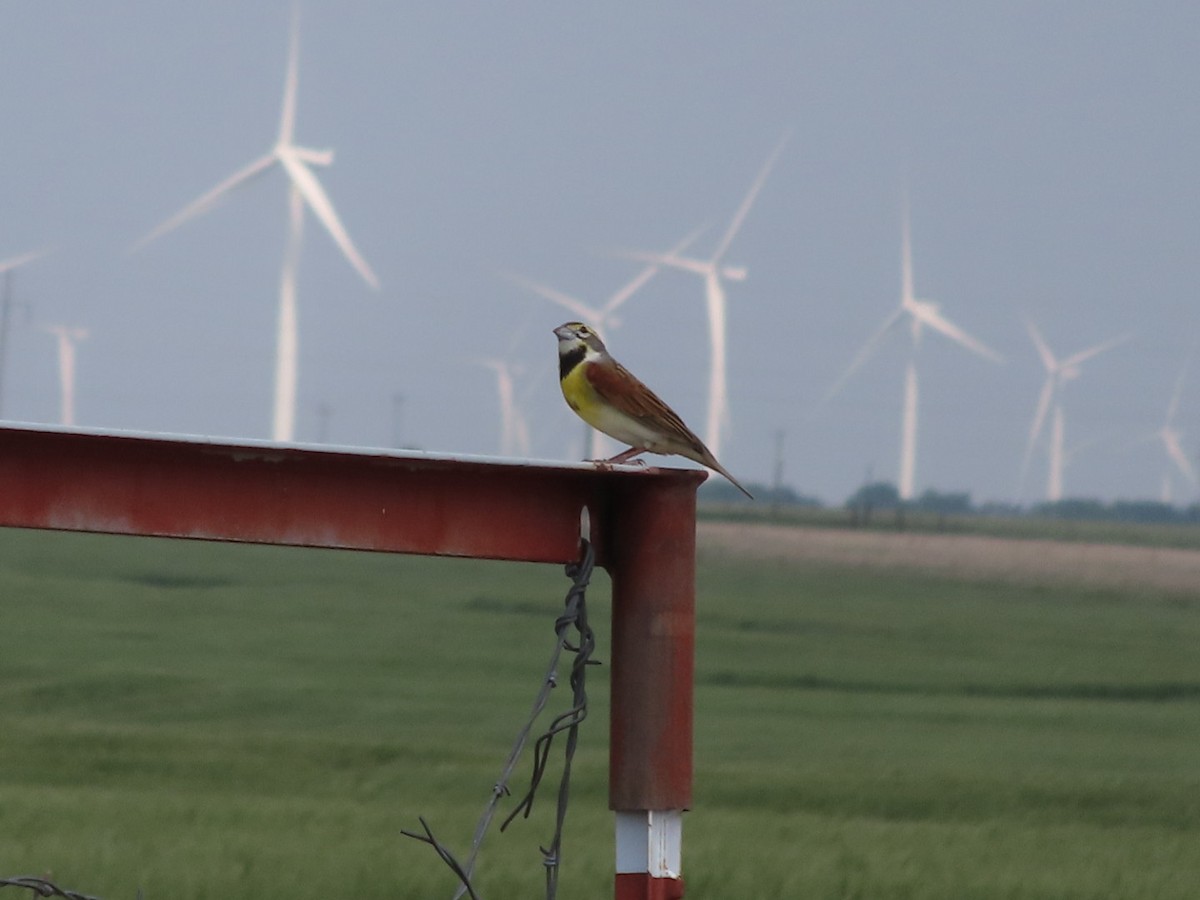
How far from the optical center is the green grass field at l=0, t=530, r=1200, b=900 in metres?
7.23

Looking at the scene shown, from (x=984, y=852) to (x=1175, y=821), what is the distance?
2013 mm

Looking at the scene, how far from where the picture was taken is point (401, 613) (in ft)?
79.4

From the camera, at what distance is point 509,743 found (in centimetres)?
1218

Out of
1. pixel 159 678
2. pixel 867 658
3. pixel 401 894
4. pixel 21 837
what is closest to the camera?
pixel 401 894

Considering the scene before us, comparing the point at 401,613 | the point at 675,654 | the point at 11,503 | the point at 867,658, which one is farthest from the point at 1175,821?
the point at 401,613

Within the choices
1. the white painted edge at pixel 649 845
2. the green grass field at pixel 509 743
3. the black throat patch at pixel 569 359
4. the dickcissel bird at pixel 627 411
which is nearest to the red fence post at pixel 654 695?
the white painted edge at pixel 649 845

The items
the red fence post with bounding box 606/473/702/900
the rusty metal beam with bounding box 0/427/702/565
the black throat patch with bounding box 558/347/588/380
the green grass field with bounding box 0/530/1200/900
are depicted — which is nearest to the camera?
the rusty metal beam with bounding box 0/427/702/565

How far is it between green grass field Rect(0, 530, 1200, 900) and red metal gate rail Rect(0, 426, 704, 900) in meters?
3.47

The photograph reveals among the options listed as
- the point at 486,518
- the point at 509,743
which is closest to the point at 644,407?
the point at 486,518

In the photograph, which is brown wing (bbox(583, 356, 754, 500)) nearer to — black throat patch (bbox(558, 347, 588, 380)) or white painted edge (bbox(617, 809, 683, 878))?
black throat patch (bbox(558, 347, 588, 380))

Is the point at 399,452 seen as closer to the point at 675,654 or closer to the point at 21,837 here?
the point at 675,654

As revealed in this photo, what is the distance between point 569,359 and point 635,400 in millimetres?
335

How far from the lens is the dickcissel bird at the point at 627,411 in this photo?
420 cm

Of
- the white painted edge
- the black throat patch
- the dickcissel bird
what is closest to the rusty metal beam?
the white painted edge
